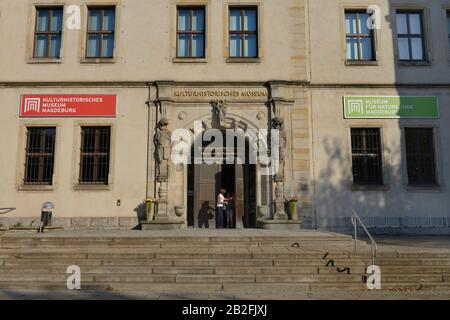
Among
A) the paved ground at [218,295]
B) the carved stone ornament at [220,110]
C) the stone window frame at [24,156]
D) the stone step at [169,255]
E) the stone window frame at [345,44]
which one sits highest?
the stone window frame at [345,44]

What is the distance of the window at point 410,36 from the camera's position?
16.7 meters

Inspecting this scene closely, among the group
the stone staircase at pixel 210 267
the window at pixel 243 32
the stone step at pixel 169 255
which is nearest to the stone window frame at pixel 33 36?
the window at pixel 243 32

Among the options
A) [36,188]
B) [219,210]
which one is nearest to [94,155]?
[36,188]

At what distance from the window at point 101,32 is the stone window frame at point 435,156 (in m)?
12.5

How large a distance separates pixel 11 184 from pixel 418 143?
16365mm

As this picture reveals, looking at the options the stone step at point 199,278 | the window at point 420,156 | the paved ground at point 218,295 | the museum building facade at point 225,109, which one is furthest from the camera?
the window at point 420,156

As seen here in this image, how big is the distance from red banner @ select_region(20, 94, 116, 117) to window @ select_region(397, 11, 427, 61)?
12373 mm

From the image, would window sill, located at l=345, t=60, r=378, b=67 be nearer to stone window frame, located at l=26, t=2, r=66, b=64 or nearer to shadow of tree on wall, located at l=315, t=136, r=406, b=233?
shadow of tree on wall, located at l=315, t=136, r=406, b=233

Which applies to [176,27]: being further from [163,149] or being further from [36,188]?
[36,188]

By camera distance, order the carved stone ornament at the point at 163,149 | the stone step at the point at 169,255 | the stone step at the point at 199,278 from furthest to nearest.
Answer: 1. the carved stone ornament at the point at 163,149
2. the stone step at the point at 169,255
3. the stone step at the point at 199,278

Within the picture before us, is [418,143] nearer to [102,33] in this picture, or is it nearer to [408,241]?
[408,241]

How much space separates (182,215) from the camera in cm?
1516

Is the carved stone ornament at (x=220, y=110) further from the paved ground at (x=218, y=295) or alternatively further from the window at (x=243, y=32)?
the paved ground at (x=218, y=295)

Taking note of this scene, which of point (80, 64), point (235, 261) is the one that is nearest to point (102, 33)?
point (80, 64)
